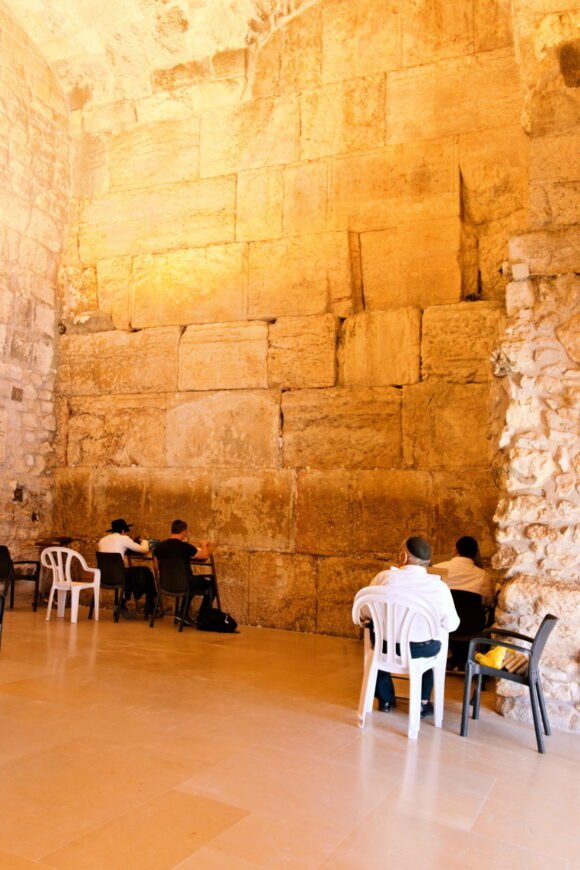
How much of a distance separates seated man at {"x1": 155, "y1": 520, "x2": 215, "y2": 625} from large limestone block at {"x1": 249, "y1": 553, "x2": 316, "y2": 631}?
45 cm

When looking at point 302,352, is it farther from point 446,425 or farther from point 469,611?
point 469,611

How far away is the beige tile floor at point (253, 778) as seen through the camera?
2.33 meters

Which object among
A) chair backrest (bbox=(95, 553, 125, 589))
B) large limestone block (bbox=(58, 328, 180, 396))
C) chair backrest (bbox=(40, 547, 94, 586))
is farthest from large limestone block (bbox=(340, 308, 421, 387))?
chair backrest (bbox=(40, 547, 94, 586))

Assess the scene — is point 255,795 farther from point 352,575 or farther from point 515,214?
point 515,214

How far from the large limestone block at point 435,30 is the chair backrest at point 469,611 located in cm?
498

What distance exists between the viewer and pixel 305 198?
23.6 ft

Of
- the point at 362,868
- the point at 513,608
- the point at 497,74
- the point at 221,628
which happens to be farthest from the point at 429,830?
the point at 497,74

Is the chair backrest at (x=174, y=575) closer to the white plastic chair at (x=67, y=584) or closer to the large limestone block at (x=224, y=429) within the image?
the white plastic chair at (x=67, y=584)

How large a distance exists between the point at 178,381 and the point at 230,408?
0.67 metres

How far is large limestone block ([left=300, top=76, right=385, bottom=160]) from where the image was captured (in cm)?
699

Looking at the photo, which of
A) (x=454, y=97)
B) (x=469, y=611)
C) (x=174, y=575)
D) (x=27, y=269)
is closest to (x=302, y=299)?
(x=454, y=97)

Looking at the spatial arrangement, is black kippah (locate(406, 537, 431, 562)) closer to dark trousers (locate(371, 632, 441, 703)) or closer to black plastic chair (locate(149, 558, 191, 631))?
dark trousers (locate(371, 632, 441, 703))

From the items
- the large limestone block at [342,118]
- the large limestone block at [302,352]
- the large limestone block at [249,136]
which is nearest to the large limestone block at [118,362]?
the large limestone block at [302,352]

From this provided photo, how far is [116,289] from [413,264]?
326cm
